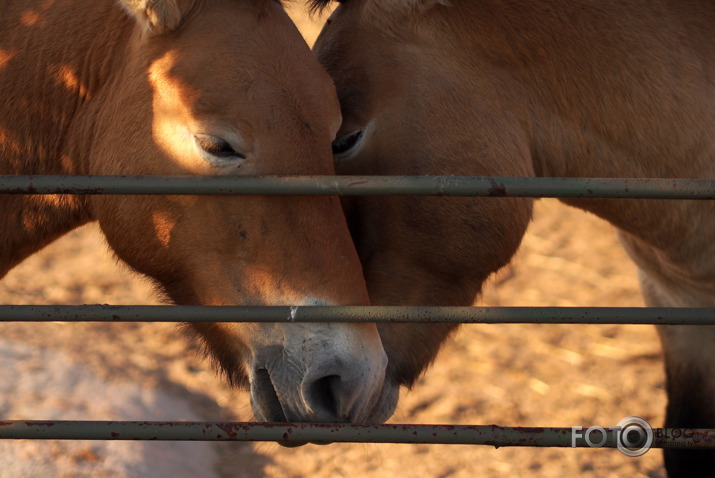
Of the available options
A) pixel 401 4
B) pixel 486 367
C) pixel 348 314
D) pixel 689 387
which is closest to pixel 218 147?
pixel 348 314

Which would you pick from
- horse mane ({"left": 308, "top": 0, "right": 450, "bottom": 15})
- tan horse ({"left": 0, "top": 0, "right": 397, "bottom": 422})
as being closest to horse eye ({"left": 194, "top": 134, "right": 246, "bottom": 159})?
tan horse ({"left": 0, "top": 0, "right": 397, "bottom": 422})

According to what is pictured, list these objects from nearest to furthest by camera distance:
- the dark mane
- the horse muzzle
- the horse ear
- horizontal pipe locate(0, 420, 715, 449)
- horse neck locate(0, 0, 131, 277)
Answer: horizontal pipe locate(0, 420, 715, 449) → the horse muzzle → the horse ear → horse neck locate(0, 0, 131, 277) → the dark mane

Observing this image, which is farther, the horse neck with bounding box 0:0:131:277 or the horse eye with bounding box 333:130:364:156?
the horse eye with bounding box 333:130:364:156

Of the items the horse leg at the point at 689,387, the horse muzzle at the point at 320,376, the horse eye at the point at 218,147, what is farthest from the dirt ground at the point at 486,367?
the horse eye at the point at 218,147

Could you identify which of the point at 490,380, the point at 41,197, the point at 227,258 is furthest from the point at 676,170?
the point at 490,380

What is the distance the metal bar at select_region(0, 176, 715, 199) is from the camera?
1722 millimetres

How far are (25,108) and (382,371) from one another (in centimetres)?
121

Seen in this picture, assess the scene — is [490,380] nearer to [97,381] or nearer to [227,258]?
[97,381]

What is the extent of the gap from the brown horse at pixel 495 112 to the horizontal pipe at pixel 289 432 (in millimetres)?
798

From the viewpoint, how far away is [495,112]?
242 cm

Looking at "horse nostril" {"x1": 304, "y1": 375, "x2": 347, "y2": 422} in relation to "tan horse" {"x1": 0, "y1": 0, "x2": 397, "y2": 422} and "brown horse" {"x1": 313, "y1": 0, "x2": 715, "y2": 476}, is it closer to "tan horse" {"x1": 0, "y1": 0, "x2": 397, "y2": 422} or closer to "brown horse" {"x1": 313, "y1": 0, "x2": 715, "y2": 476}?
"tan horse" {"x1": 0, "y1": 0, "x2": 397, "y2": 422}

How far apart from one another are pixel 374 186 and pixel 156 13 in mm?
787

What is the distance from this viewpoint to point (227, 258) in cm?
205

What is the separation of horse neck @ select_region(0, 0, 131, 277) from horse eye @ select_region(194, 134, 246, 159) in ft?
1.52
